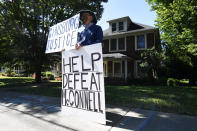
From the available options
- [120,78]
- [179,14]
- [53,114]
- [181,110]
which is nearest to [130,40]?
[120,78]

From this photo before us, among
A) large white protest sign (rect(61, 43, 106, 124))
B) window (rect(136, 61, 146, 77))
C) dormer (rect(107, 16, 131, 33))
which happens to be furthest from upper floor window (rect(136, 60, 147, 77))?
large white protest sign (rect(61, 43, 106, 124))

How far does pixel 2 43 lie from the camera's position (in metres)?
10.2

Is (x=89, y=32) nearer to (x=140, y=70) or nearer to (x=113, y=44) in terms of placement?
(x=140, y=70)

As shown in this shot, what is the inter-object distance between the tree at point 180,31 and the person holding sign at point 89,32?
6794 millimetres

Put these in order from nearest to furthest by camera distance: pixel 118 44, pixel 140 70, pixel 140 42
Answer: pixel 140 70 < pixel 140 42 < pixel 118 44

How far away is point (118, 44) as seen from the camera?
1590 cm

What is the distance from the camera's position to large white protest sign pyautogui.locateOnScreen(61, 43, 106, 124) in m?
2.80

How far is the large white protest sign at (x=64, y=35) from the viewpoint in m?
3.40

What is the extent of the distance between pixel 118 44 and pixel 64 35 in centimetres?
1287

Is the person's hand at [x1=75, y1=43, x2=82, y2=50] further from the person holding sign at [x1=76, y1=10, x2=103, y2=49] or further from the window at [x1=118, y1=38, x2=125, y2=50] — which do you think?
the window at [x1=118, y1=38, x2=125, y2=50]

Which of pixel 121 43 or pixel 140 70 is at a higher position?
pixel 121 43

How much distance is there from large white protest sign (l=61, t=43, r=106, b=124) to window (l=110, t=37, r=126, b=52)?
12.8m

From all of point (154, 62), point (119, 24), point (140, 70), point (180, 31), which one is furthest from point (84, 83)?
point (119, 24)

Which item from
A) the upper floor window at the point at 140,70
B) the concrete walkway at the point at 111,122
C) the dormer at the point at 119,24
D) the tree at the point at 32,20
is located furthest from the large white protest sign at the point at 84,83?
the dormer at the point at 119,24
